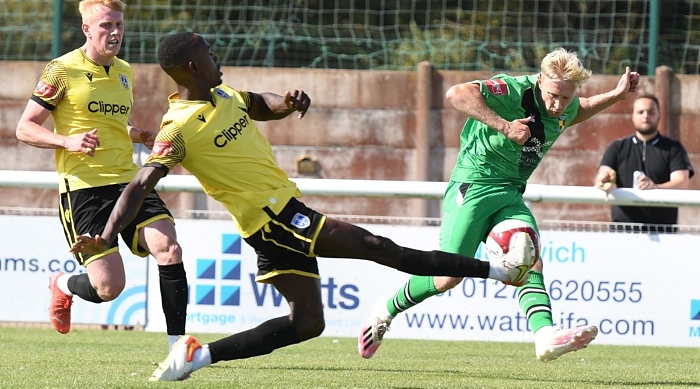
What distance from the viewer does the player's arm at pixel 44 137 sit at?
6676mm

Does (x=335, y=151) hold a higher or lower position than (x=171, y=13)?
lower

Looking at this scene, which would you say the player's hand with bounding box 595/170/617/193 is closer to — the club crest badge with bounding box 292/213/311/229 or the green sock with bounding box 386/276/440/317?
the green sock with bounding box 386/276/440/317

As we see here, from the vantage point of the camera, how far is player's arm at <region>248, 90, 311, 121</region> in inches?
255

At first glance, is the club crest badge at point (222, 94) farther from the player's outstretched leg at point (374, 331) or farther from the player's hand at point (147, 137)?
the player's outstretched leg at point (374, 331)

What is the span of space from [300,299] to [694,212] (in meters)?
7.04

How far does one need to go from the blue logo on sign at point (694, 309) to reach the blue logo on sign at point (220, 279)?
3.68 metres

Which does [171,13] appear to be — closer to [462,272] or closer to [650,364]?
[650,364]

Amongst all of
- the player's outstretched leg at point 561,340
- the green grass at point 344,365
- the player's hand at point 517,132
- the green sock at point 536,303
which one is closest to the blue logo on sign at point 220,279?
the green grass at point 344,365

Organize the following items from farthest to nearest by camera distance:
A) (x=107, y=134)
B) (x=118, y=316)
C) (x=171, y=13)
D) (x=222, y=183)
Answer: (x=171, y=13) → (x=118, y=316) → (x=107, y=134) → (x=222, y=183)

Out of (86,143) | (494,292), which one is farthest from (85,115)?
(494,292)

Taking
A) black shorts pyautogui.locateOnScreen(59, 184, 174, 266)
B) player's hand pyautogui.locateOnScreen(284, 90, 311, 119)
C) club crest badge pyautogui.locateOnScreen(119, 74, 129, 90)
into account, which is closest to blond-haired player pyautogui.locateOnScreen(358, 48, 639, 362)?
player's hand pyautogui.locateOnScreen(284, 90, 311, 119)

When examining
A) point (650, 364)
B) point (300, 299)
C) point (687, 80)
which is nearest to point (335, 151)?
point (687, 80)

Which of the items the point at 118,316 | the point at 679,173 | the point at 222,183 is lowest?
the point at 118,316

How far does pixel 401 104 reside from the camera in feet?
44.8
